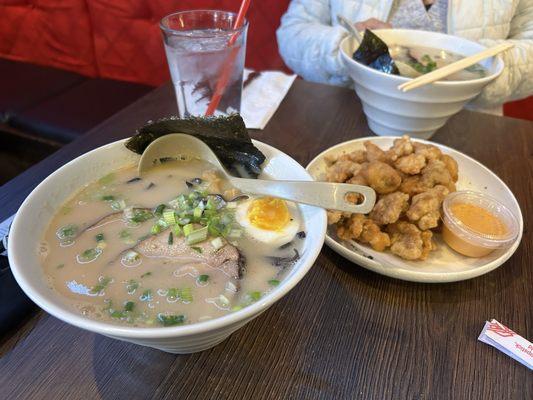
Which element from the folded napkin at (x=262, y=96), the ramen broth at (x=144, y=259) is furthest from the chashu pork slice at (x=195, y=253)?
the folded napkin at (x=262, y=96)

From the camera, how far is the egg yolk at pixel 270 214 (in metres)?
0.93

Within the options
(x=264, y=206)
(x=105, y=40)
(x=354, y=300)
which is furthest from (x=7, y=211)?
(x=105, y=40)

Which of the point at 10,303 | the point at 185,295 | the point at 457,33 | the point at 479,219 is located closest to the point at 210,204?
the point at 185,295

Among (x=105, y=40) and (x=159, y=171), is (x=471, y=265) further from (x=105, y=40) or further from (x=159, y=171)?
(x=105, y=40)

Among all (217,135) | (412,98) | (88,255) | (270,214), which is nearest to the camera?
(88,255)

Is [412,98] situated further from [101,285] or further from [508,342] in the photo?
[101,285]

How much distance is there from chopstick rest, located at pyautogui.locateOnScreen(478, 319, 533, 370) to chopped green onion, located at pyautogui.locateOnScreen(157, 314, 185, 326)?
26.0 inches

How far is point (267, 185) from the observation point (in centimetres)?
92

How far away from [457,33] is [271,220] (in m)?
1.79

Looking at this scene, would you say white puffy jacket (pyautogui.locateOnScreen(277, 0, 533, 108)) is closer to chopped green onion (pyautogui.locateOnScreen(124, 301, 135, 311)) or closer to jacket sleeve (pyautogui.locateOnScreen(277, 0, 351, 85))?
jacket sleeve (pyautogui.locateOnScreen(277, 0, 351, 85))

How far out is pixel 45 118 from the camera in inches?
97.5

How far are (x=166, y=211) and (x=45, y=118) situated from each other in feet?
6.48

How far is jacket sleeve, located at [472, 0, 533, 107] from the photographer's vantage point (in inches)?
76.9

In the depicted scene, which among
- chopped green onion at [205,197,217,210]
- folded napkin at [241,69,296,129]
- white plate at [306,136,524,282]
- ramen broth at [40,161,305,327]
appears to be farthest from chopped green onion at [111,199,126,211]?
folded napkin at [241,69,296,129]
